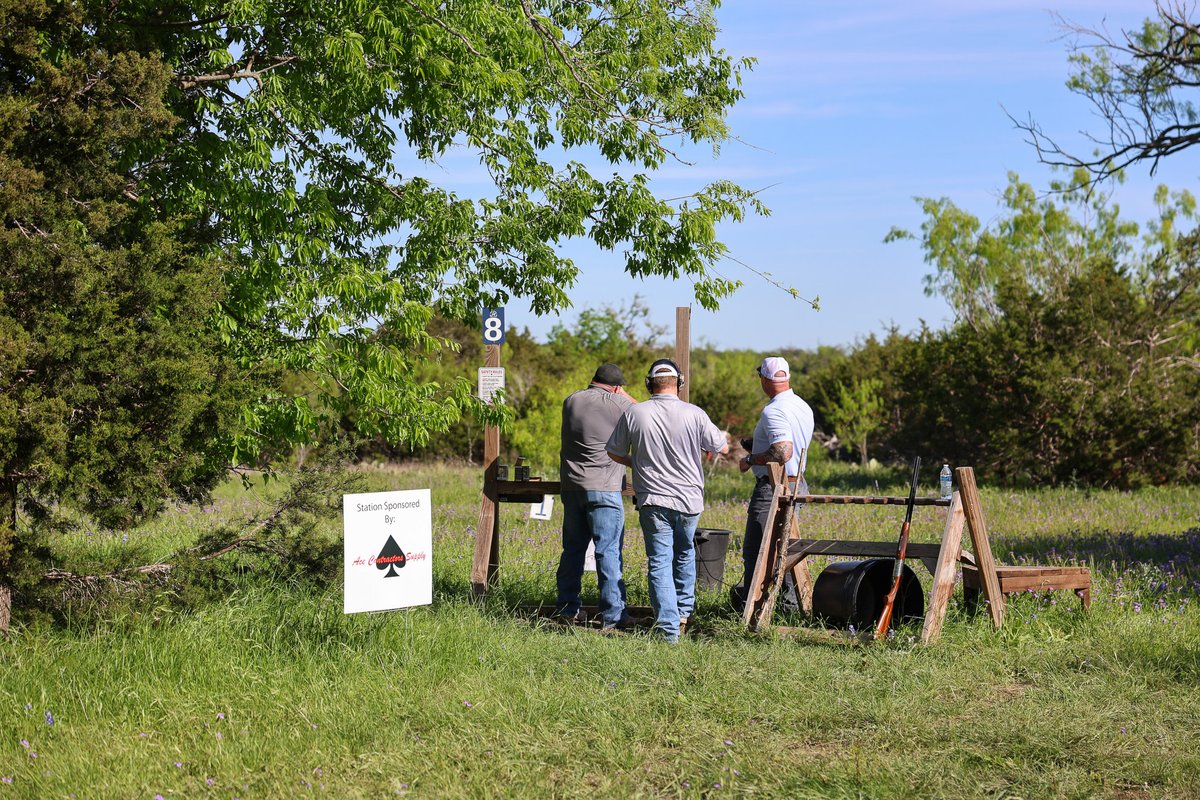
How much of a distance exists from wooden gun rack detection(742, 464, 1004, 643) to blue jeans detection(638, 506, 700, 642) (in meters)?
0.48

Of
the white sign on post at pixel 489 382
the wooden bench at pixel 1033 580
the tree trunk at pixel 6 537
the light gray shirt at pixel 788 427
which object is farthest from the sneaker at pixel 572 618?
the tree trunk at pixel 6 537

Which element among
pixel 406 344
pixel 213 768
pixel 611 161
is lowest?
pixel 213 768

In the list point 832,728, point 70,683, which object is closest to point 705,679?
point 832,728

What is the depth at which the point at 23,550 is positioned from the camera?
7.43m

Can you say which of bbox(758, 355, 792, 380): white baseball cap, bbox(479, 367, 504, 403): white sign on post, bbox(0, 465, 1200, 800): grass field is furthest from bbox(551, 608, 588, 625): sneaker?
bbox(758, 355, 792, 380): white baseball cap

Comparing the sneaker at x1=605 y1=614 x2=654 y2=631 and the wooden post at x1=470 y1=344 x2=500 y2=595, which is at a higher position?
the wooden post at x1=470 y1=344 x2=500 y2=595

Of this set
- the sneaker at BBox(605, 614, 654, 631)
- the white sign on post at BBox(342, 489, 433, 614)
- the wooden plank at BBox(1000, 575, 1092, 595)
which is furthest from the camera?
the sneaker at BBox(605, 614, 654, 631)

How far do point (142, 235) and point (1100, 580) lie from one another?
7.93 metres

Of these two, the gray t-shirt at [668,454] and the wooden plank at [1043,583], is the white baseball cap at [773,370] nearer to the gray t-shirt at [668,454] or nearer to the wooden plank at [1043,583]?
the gray t-shirt at [668,454]

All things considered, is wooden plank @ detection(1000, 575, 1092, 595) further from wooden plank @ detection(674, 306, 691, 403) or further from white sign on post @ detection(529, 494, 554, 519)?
white sign on post @ detection(529, 494, 554, 519)

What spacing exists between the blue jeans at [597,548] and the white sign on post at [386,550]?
1687mm

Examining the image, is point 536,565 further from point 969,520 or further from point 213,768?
point 213,768

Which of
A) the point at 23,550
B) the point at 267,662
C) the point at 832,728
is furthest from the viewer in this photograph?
the point at 23,550

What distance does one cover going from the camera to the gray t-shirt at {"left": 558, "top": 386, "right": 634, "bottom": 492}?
8703 mm
